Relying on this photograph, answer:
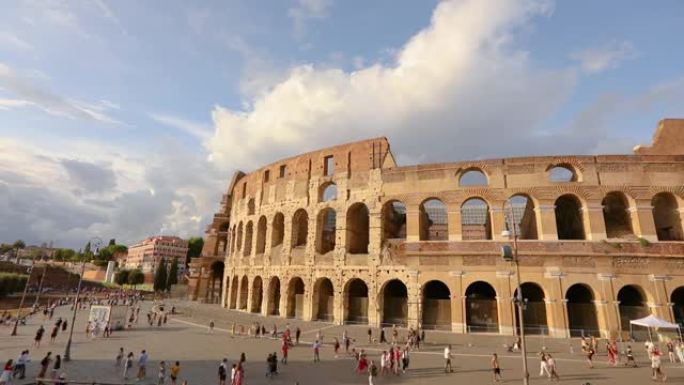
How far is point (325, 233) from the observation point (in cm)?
3312

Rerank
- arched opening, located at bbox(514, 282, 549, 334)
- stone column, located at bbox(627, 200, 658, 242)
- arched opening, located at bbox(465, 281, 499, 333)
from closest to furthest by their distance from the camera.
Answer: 1. stone column, located at bbox(627, 200, 658, 242)
2. arched opening, located at bbox(514, 282, 549, 334)
3. arched opening, located at bbox(465, 281, 499, 333)

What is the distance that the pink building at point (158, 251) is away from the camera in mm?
117000

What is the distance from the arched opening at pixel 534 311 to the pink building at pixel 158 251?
111m

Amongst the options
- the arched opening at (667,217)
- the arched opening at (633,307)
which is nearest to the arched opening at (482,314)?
the arched opening at (633,307)

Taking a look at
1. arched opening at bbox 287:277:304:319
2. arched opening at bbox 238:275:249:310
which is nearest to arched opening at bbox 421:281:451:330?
arched opening at bbox 287:277:304:319

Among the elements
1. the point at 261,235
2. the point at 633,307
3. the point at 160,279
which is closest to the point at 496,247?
the point at 633,307

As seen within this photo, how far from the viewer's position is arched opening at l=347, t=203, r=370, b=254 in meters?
28.0

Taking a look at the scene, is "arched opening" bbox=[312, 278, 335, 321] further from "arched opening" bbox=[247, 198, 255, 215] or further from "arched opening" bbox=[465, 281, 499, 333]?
"arched opening" bbox=[247, 198, 255, 215]

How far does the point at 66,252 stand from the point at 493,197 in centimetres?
13880

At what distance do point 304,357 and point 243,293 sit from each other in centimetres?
2032

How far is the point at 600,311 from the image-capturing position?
2045 cm

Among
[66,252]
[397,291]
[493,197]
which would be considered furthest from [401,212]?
[66,252]

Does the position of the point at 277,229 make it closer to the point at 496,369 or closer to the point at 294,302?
the point at 294,302

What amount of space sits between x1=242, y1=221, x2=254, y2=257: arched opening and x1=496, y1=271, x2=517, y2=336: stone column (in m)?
23.7
